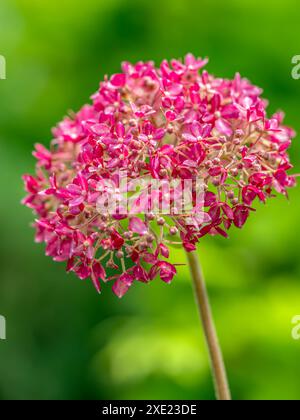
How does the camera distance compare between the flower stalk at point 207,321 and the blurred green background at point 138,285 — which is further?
the blurred green background at point 138,285

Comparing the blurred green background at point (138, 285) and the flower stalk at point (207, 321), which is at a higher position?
the blurred green background at point (138, 285)

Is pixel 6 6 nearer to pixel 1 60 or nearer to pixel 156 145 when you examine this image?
pixel 1 60

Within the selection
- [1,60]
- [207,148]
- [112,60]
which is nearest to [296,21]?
[112,60]

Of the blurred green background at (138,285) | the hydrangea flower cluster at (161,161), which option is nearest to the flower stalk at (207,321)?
the hydrangea flower cluster at (161,161)

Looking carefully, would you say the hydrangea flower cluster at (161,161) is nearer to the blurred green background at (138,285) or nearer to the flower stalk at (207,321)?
the flower stalk at (207,321)

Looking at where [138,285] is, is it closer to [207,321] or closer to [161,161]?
[207,321]

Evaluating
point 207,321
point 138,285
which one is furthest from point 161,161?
point 138,285

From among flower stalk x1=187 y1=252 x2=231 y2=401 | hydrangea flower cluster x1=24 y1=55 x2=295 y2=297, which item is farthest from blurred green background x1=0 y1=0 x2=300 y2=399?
hydrangea flower cluster x1=24 y1=55 x2=295 y2=297

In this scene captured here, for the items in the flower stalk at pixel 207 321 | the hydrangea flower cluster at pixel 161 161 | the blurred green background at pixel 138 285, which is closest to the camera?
the hydrangea flower cluster at pixel 161 161
